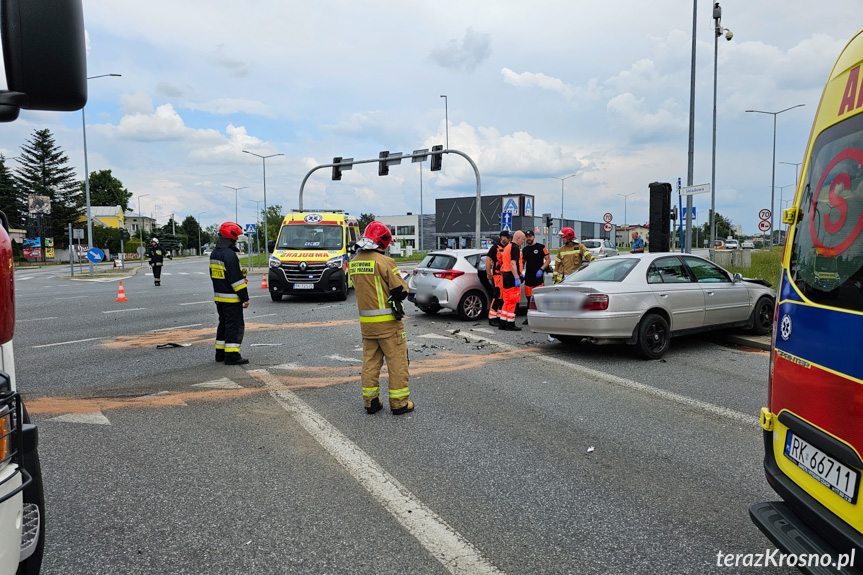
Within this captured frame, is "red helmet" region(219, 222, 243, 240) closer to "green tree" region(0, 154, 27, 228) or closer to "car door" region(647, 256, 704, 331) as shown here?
"car door" region(647, 256, 704, 331)

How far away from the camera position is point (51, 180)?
254 feet

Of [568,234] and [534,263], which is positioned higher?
[568,234]

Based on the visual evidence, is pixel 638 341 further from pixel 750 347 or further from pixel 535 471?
pixel 535 471

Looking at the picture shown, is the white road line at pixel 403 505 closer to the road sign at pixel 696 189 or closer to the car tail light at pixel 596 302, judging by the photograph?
the car tail light at pixel 596 302

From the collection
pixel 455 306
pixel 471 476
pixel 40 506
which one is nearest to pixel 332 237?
pixel 455 306

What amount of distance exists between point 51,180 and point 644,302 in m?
87.8

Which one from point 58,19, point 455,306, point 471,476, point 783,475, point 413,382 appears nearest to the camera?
point 58,19

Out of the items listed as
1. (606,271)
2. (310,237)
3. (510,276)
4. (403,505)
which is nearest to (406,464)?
(403,505)

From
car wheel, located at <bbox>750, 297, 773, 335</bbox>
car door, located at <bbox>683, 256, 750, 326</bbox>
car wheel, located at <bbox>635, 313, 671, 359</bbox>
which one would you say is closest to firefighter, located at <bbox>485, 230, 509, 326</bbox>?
car door, located at <bbox>683, 256, 750, 326</bbox>

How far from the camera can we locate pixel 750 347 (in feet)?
30.0

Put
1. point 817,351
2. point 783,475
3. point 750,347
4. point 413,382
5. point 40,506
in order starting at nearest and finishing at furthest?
point 40,506, point 817,351, point 783,475, point 413,382, point 750,347

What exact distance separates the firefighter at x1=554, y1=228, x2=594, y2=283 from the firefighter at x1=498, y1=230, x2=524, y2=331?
4.41ft

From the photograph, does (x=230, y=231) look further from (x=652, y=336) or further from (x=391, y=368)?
(x=652, y=336)

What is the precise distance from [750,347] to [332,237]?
11.4 meters
